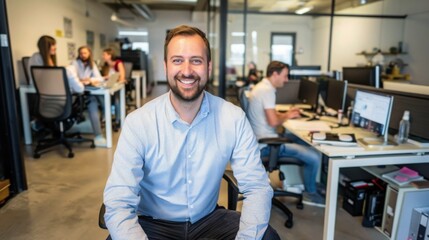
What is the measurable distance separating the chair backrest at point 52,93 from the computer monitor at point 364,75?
310 centimetres

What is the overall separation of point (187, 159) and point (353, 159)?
109 cm

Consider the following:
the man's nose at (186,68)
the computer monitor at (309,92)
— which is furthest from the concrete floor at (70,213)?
the man's nose at (186,68)

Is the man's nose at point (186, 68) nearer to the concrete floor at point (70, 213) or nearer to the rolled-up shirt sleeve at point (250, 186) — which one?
the rolled-up shirt sleeve at point (250, 186)

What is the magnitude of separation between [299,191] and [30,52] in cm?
460

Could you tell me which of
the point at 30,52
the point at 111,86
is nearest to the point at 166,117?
the point at 111,86

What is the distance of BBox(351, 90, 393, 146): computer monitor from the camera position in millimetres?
2088

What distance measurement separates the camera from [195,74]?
4.30 ft

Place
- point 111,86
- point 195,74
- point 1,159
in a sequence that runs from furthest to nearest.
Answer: point 111,86 < point 1,159 < point 195,74

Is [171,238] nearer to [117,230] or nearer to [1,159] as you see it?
[117,230]

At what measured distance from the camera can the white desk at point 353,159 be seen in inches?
74.2

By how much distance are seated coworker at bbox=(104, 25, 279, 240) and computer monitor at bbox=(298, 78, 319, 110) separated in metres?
2.11

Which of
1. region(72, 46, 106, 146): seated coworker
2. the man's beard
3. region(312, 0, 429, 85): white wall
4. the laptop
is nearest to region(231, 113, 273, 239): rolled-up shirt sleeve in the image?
the man's beard

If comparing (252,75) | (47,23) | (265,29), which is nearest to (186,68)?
(252,75)

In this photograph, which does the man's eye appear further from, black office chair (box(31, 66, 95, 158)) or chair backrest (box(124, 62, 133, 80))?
chair backrest (box(124, 62, 133, 80))
